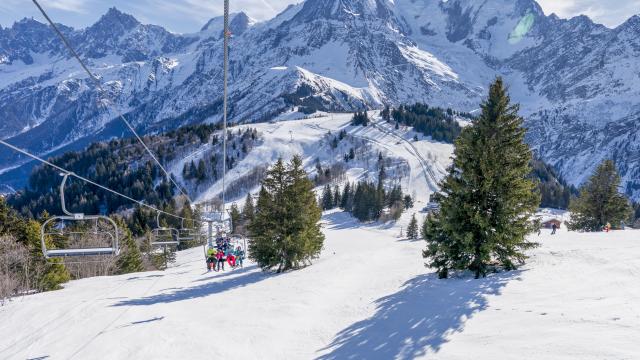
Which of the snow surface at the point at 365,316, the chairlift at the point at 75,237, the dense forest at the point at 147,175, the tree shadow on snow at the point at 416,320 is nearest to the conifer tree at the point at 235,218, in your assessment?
the chairlift at the point at 75,237

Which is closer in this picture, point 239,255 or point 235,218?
point 239,255

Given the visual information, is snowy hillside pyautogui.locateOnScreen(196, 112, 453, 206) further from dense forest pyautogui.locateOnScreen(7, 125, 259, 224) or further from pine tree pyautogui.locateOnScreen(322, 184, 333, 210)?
pine tree pyautogui.locateOnScreen(322, 184, 333, 210)

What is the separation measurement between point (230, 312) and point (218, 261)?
59.5 ft

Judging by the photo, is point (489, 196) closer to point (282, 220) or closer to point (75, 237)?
point (282, 220)

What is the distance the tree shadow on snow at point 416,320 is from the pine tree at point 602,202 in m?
30.8

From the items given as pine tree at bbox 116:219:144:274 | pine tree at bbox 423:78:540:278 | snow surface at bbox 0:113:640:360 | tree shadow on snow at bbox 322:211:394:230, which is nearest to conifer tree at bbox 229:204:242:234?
tree shadow on snow at bbox 322:211:394:230

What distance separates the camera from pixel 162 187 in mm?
164625

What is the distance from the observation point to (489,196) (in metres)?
20.9

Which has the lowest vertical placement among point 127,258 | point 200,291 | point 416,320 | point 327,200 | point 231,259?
point 127,258

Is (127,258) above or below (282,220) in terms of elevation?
below

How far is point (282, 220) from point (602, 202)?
3521cm

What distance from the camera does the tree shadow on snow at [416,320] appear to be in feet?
42.9

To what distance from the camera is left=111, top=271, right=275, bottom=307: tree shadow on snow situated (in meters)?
22.1

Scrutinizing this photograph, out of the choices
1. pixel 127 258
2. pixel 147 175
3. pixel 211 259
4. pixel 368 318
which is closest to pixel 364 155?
pixel 147 175
